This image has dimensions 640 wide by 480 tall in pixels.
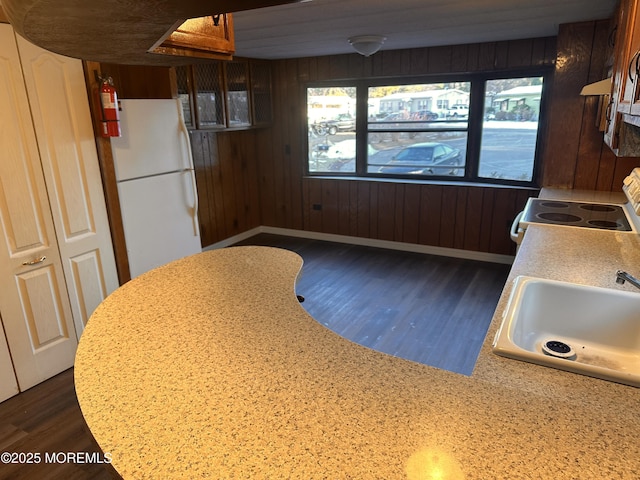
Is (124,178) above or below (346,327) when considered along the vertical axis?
above

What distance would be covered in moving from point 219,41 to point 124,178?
1.80m

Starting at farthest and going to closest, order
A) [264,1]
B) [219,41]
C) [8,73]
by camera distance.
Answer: [8,73] → [219,41] → [264,1]

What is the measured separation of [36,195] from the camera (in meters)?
2.48

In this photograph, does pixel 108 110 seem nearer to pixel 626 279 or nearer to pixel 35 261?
pixel 35 261

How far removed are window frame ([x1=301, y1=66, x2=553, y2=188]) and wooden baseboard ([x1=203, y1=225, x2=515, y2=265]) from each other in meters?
0.75

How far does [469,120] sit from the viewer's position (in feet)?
15.0

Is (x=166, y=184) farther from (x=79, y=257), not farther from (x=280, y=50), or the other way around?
(x=280, y=50)

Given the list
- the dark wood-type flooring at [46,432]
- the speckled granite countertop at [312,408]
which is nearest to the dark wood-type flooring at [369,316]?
the dark wood-type flooring at [46,432]

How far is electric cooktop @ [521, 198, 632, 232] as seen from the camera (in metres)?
2.59

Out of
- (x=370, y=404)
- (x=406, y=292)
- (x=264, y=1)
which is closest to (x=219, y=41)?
(x=264, y=1)

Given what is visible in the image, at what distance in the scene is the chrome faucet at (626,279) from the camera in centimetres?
150

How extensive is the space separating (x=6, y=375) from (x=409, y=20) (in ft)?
11.2

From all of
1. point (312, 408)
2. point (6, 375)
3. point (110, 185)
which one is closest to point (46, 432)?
point (6, 375)

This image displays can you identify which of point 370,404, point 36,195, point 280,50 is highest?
point 280,50
